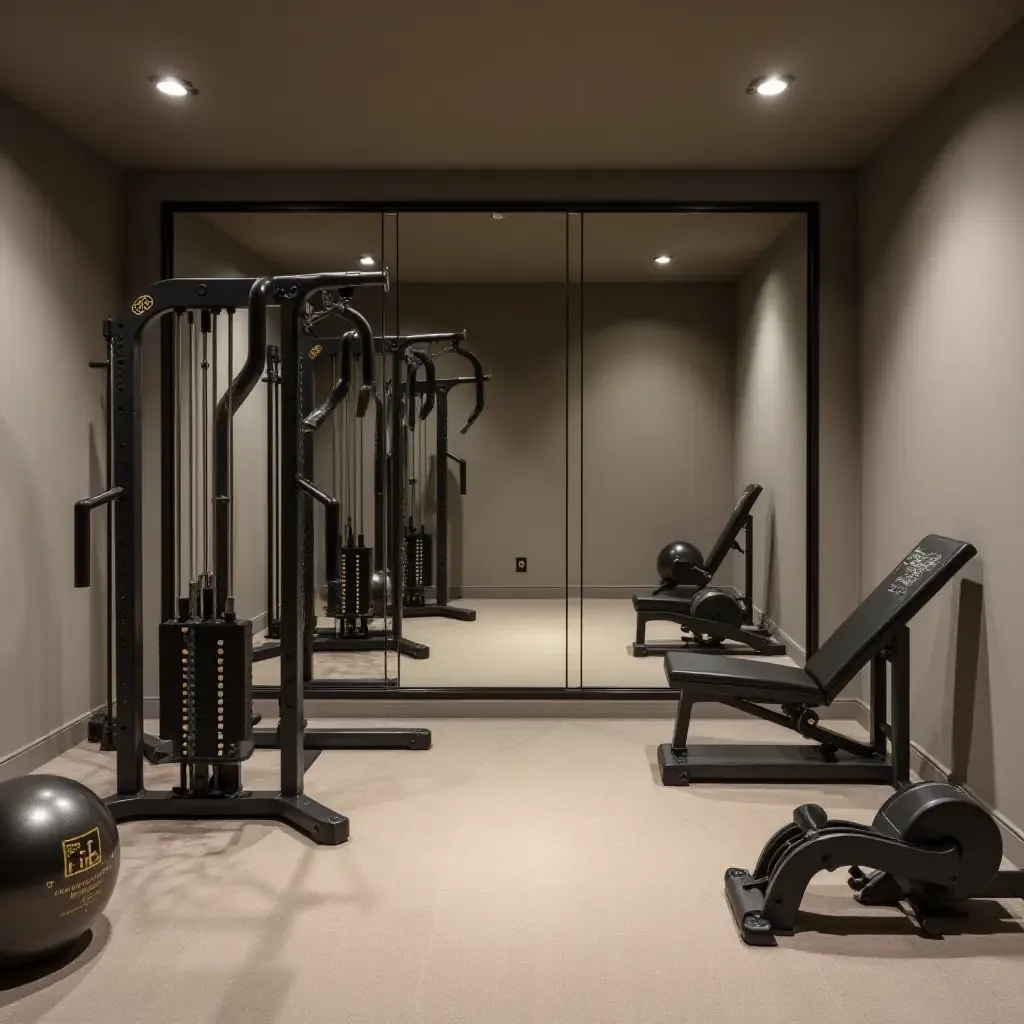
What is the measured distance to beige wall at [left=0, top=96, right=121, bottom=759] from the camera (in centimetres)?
374

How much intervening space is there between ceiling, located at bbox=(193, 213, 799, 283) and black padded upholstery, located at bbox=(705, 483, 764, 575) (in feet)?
3.20

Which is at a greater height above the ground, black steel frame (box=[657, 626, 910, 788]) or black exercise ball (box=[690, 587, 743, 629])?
black exercise ball (box=[690, 587, 743, 629])

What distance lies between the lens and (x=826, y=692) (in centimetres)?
361

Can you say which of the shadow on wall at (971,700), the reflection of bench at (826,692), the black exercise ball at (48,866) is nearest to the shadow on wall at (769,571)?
the reflection of bench at (826,692)

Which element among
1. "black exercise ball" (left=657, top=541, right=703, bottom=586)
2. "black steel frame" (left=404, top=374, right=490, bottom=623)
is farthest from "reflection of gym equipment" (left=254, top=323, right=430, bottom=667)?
"black exercise ball" (left=657, top=541, right=703, bottom=586)

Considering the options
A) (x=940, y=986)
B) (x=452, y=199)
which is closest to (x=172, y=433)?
(x=452, y=199)

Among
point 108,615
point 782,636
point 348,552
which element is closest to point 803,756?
point 782,636

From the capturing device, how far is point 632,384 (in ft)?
15.6

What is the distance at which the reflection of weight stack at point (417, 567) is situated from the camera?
4.86 meters

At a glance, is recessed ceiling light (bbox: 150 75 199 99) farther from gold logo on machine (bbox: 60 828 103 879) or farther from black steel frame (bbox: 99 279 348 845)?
gold logo on machine (bbox: 60 828 103 879)

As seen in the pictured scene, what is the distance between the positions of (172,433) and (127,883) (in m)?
2.33

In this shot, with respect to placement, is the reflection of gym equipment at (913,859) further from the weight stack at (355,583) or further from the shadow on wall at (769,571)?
the weight stack at (355,583)

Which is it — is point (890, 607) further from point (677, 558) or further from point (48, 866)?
point (48, 866)

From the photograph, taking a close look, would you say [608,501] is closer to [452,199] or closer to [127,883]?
[452,199]
